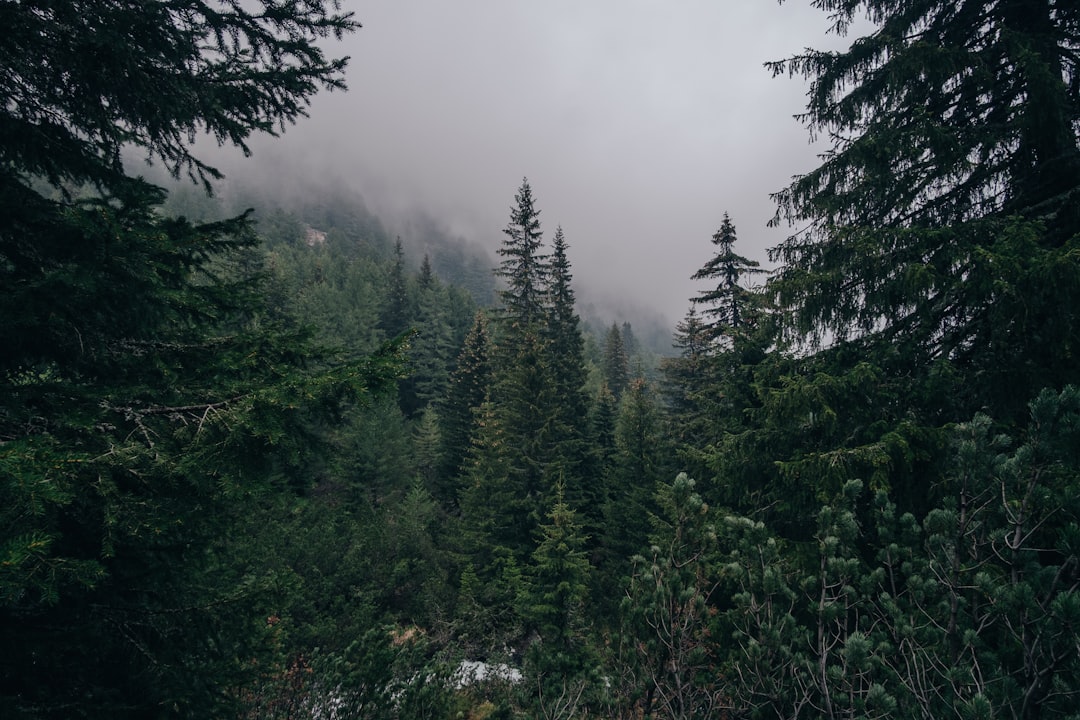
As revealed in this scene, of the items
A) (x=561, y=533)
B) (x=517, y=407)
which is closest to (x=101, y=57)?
(x=561, y=533)

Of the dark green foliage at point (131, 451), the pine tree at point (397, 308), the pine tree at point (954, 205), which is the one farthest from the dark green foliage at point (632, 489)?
the pine tree at point (397, 308)

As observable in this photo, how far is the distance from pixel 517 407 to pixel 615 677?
15.0 m

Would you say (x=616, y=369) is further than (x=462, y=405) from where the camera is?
Yes

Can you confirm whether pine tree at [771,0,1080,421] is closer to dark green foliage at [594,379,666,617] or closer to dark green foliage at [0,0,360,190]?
dark green foliage at [0,0,360,190]

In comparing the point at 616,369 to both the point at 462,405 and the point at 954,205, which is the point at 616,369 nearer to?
the point at 462,405

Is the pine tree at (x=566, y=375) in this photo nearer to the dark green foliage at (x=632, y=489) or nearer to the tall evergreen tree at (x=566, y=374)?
the tall evergreen tree at (x=566, y=374)

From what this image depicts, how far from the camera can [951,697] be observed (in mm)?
2453

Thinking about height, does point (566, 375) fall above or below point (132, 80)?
above

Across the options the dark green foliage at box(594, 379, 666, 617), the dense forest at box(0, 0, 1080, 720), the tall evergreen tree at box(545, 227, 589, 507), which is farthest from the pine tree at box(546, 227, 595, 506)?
the dense forest at box(0, 0, 1080, 720)

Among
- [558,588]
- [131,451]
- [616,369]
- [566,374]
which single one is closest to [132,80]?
[131,451]

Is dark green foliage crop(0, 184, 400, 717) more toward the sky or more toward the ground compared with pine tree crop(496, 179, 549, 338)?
more toward the ground

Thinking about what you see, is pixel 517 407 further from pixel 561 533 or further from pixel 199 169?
pixel 199 169

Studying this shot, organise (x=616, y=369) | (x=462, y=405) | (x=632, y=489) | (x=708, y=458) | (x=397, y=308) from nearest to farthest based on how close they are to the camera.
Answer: (x=708, y=458) < (x=632, y=489) < (x=462, y=405) < (x=616, y=369) < (x=397, y=308)

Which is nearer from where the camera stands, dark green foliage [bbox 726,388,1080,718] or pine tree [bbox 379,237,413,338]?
dark green foliage [bbox 726,388,1080,718]
